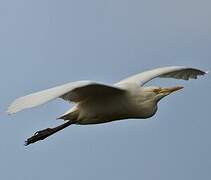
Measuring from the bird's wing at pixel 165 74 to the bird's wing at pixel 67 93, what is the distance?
1.83 feet

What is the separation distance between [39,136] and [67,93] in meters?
2.83

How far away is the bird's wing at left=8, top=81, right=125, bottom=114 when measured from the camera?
9648mm

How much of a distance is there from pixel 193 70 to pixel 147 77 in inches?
51.8

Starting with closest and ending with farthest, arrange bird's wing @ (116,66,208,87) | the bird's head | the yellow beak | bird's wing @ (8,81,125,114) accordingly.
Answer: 1. bird's wing @ (8,81,125,114)
2. the bird's head
3. the yellow beak
4. bird's wing @ (116,66,208,87)

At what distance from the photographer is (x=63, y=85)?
10.3m

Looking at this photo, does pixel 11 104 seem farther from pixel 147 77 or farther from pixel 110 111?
pixel 147 77

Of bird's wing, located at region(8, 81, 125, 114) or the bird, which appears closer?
bird's wing, located at region(8, 81, 125, 114)

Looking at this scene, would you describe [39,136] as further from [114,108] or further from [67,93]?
[67,93]

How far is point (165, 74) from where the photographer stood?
13.5 metres

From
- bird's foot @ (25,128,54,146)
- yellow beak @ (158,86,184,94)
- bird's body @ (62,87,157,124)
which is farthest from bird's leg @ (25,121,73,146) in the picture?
yellow beak @ (158,86,184,94)

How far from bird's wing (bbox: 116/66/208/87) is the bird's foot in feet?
4.55

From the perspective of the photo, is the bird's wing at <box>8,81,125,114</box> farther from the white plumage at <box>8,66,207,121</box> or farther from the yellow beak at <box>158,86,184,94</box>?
the yellow beak at <box>158,86,184,94</box>

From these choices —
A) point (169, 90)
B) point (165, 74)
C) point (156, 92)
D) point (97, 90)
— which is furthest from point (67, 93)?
point (165, 74)

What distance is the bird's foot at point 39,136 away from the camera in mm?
13222
